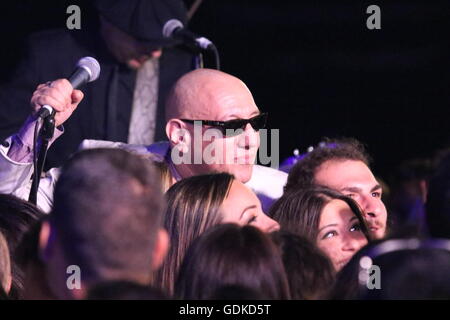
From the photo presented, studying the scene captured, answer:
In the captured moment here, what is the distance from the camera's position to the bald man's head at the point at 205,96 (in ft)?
13.9

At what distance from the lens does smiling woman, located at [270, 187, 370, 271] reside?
345cm

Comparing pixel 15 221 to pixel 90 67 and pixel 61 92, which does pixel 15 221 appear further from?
pixel 90 67

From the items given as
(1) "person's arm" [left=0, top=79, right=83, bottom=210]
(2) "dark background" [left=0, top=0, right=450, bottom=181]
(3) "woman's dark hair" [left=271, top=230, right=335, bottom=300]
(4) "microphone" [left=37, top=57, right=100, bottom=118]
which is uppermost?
(2) "dark background" [left=0, top=0, right=450, bottom=181]

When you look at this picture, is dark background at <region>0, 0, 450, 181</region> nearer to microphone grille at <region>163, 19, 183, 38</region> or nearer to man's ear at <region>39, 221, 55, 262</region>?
microphone grille at <region>163, 19, 183, 38</region>

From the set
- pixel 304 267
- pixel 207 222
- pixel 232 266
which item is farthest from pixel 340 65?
pixel 232 266

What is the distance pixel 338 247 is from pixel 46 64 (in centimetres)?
218

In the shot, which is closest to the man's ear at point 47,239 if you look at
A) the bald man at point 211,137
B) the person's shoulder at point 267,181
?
the bald man at point 211,137

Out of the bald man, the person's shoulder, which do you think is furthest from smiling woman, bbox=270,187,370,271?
the person's shoulder

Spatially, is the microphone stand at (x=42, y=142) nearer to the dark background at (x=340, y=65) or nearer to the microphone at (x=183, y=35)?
the microphone at (x=183, y=35)

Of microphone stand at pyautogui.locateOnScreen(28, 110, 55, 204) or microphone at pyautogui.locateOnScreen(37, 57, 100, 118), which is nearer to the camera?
microphone stand at pyautogui.locateOnScreen(28, 110, 55, 204)

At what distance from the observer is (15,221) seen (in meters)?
3.11

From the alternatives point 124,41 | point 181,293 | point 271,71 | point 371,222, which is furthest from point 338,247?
point 271,71

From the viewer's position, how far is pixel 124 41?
5035 mm

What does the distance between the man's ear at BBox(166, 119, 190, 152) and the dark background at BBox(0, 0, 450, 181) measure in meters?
1.50
